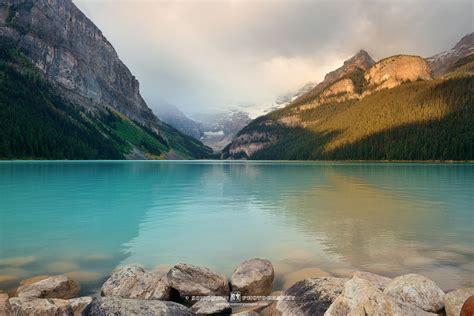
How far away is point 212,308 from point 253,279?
2.89 metres

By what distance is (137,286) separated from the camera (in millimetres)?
12891

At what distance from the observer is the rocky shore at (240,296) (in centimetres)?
856

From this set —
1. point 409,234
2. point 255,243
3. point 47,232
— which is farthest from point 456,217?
point 47,232

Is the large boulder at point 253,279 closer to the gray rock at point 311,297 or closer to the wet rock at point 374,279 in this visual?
the gray rock at point 311,297

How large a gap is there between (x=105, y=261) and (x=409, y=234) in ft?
62.9

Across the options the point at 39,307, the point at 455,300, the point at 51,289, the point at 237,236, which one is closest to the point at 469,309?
the point at 455,300

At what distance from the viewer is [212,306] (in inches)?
449

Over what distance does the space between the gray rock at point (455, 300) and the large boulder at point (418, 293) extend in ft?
1.00

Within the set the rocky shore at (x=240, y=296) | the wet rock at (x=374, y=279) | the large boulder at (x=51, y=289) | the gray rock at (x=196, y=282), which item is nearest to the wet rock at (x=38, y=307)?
the rocky shore at (x=240, y=296)

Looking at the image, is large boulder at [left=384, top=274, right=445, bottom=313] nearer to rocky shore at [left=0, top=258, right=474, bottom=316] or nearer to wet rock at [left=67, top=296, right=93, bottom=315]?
rocky shore at [left=0, top=258, right=474, bottom=316]

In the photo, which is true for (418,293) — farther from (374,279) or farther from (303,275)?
(303,275)

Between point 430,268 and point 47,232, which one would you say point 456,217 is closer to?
point 430,268

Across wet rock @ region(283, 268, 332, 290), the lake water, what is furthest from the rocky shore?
the lake water

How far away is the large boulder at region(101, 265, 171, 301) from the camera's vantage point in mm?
12641
